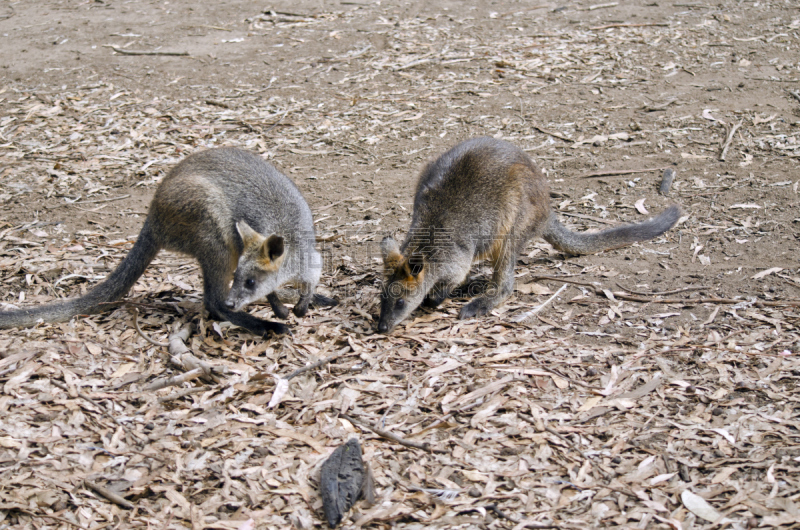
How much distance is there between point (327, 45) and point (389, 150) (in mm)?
3272

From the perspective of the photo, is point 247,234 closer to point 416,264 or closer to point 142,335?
point 142,335

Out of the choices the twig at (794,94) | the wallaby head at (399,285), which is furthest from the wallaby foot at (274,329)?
the twig at (794,94)

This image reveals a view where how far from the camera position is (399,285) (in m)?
5.26

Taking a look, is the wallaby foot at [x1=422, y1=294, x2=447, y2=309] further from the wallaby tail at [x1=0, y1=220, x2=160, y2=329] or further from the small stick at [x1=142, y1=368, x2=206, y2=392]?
the wallaby tail at [x1=0, y1=220, x2=160, y2=329]

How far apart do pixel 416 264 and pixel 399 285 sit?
0.21 meters

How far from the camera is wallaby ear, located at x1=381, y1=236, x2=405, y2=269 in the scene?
534 centimetres

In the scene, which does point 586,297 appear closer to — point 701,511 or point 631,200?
point 631,200

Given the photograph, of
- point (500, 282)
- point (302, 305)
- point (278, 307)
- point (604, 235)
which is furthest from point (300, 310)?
point (604, 235)

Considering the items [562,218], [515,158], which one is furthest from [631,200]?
[515,158]

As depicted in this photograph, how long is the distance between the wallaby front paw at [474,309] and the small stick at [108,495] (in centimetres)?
282

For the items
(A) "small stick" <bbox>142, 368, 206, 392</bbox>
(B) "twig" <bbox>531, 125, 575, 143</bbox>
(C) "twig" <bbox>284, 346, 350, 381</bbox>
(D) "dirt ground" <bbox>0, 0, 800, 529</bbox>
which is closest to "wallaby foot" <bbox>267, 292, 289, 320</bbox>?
(D) "dirt ground" <bbox>0, 0, 800, 529</bbox>

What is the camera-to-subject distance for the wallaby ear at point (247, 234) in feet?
16.1

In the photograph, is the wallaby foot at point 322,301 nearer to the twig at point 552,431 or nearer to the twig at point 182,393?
the twig at point 182,393

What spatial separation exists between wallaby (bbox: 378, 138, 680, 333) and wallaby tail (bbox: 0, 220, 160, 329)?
5.98 feet
